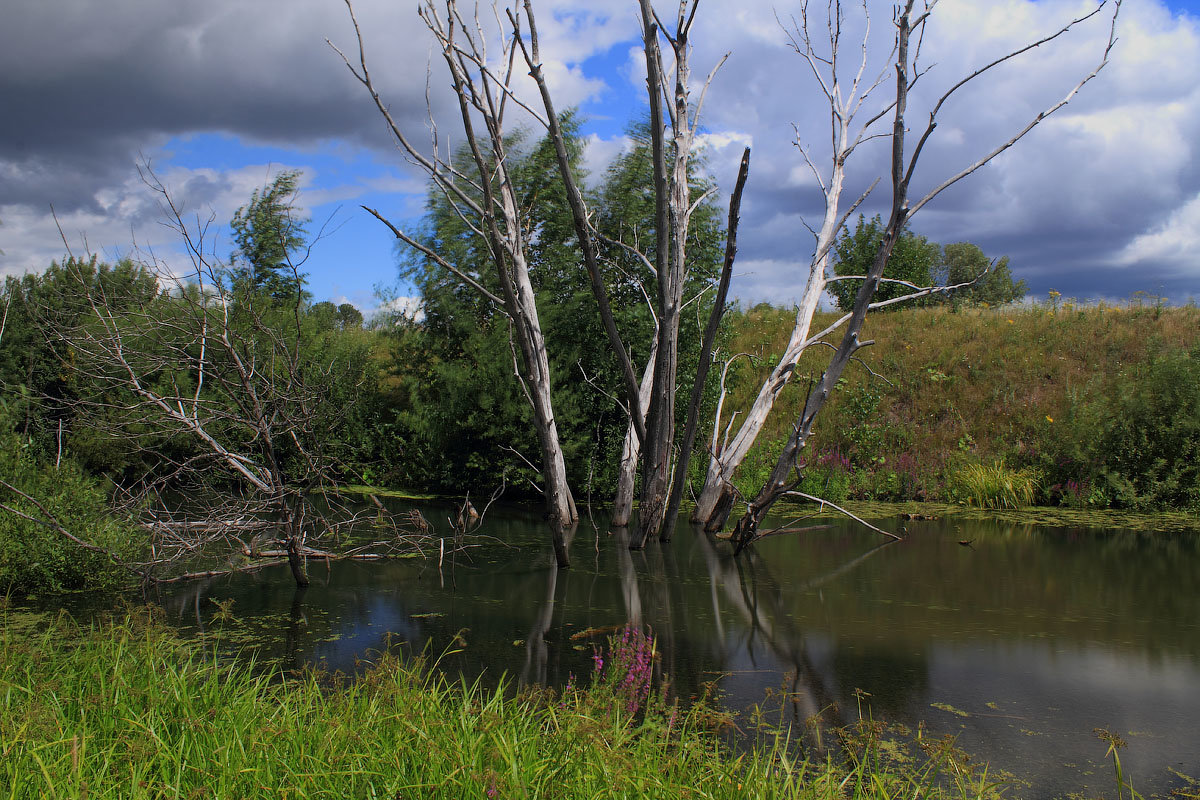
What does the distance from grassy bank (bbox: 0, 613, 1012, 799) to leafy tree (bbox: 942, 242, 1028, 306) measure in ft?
56.1

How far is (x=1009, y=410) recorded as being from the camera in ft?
46.2

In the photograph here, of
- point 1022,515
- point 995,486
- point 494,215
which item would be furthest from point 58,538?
point 995,486

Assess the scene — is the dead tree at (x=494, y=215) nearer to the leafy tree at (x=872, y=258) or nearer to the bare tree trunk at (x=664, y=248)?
the bare tree trunk at (x=664, y=248)

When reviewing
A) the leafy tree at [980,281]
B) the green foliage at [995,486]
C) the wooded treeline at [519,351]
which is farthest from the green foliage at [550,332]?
the leafy tree at [980,281]

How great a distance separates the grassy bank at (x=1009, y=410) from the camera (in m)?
11.7

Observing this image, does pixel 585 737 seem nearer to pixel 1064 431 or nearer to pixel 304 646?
pixel 304 646

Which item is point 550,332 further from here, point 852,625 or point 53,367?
point 53,367

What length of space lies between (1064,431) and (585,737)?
1206cm

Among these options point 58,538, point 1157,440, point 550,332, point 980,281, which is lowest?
point 58,538

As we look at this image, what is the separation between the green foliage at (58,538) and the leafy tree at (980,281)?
54.9 feet

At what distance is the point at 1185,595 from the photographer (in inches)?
284

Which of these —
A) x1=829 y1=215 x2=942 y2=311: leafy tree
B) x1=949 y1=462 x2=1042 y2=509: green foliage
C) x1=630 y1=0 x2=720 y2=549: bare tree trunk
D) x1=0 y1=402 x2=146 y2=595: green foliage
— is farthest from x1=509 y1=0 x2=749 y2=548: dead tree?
x1=829 y1=215 x2=942 y2=311: leafy tree

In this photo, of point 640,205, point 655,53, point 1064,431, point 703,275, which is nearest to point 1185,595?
point 1064,431

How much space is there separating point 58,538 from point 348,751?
17.0 feet
